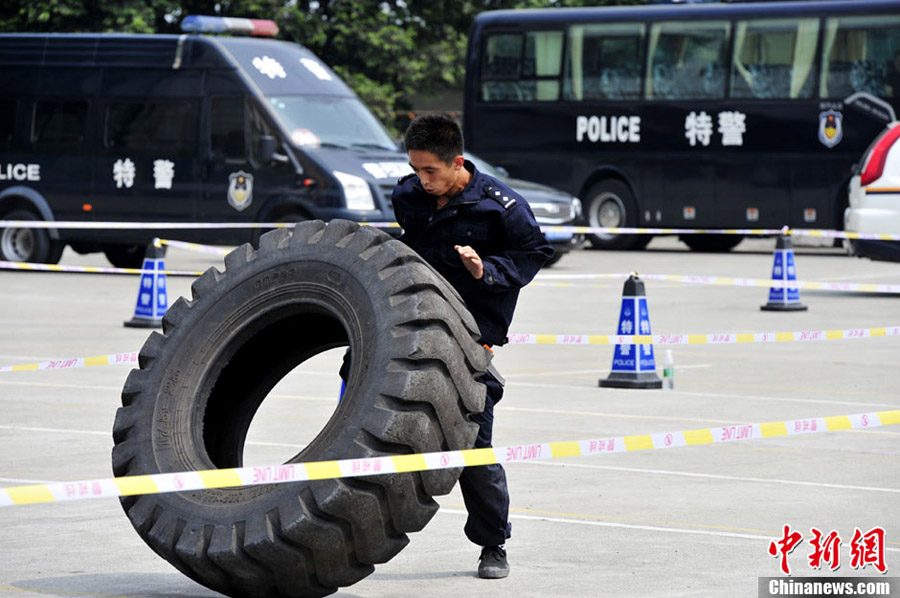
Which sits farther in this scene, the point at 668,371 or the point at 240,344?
the point at 668,371

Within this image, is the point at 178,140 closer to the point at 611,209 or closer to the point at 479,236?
the point at 611,209

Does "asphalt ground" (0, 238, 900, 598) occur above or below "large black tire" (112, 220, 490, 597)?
below

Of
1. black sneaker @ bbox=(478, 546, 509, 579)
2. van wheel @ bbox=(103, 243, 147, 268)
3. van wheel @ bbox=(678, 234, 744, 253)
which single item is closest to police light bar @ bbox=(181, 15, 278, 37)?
van wheel @ bbox=(103, 243, 147, 268)

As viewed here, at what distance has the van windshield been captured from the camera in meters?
20.9

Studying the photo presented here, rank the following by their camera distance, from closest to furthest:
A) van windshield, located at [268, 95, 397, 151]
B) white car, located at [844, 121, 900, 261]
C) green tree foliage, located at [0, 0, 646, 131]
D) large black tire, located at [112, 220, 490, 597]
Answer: large black tire, located at [112, 220, 490, 597]
white car, located at [844, 121, 900, 261]
van windshield, located at [268, 95, 397, 151]
green tree foliage, located at [0, 0, 646, 131]

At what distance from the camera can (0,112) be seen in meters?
23.0

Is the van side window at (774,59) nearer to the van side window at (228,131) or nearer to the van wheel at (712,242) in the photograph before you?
the van wheel at (712,242)

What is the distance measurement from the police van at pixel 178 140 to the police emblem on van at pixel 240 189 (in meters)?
0.01

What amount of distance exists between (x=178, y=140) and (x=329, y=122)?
1.97 meters

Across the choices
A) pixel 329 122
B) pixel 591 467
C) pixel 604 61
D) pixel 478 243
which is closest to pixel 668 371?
pixel 591 467

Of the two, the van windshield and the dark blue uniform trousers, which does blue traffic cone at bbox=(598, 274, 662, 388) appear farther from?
the van windshield

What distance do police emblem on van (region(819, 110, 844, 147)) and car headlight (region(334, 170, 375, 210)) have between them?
9.57 m

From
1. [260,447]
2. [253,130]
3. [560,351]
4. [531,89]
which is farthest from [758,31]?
[260,447]

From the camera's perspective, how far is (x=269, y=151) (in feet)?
67.3
